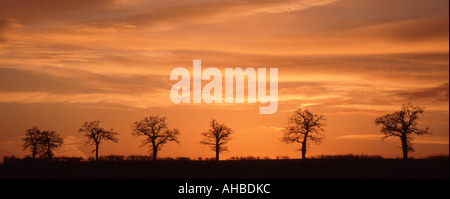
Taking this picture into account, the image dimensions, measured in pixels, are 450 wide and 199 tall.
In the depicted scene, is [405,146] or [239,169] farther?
[405,146]

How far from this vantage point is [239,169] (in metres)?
74.1

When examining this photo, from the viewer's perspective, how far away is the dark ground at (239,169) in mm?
67062

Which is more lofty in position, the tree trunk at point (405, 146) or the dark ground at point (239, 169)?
the tree trunk at point (405, 146)

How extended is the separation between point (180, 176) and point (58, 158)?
32.9 metres

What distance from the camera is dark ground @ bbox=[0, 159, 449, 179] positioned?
67.1 m

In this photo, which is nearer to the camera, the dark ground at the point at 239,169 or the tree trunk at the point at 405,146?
the dark ground at the point at 239,169

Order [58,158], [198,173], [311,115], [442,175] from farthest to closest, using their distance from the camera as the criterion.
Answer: [58,158] → [311,115] → [198,173] → [442,175]

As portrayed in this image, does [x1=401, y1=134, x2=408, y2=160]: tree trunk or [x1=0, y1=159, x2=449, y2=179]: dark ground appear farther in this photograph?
[x1=401, y1=134, x2=408, y2=160]: tree trunk

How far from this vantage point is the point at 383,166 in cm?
7250

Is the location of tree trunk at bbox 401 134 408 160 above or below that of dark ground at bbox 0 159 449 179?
above

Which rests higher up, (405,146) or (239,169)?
(405,146)
